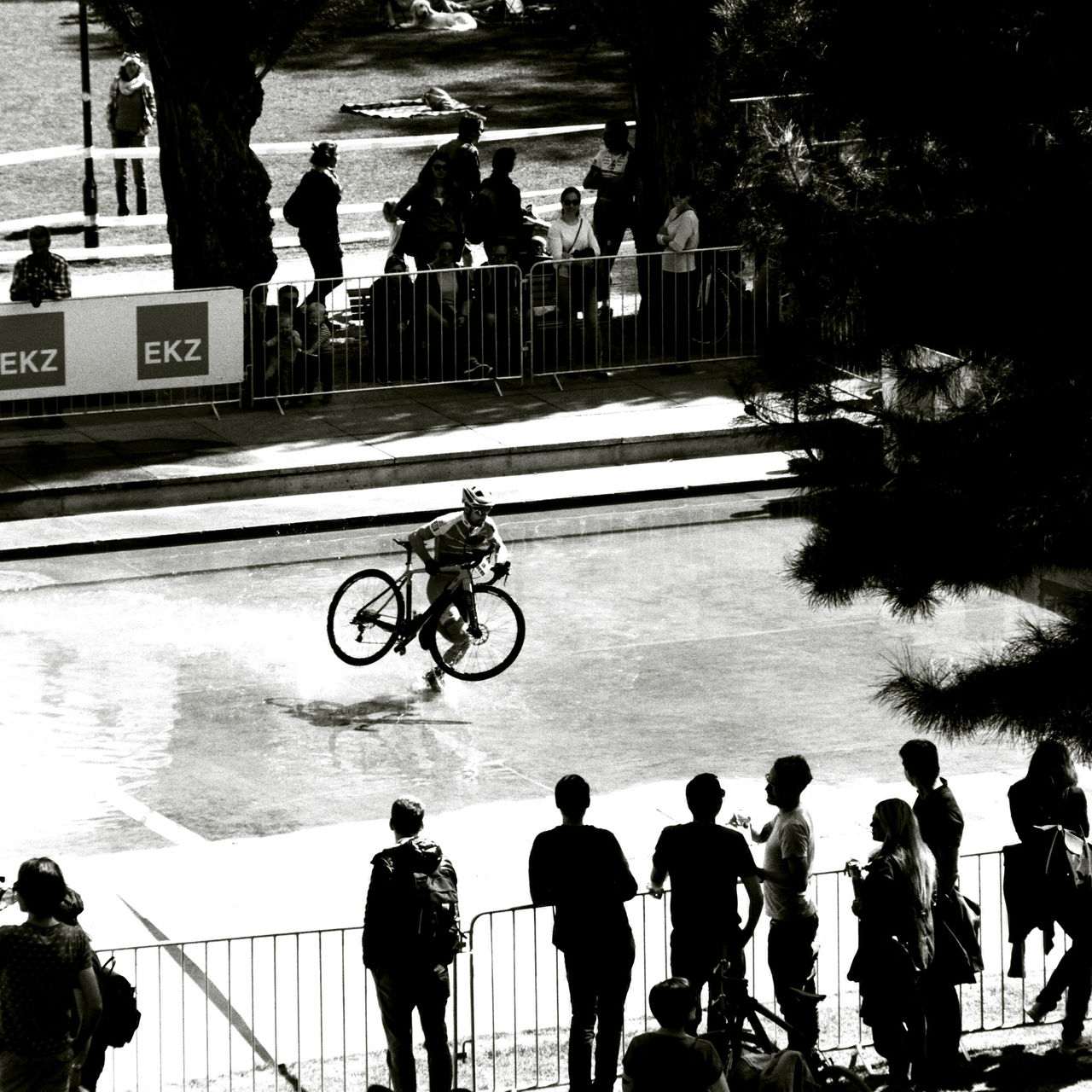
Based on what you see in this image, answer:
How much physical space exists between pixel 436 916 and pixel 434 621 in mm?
5840

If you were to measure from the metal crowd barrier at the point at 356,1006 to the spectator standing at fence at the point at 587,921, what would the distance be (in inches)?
15.7

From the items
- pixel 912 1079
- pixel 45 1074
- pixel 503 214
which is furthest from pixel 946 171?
pixel 503 214

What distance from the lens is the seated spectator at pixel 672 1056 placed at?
7453 mm

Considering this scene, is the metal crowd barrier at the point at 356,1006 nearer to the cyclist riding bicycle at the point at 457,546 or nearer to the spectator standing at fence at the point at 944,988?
the spectator standing at fence at the point at 944,988

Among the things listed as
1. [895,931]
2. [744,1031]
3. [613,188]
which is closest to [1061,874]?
[895,931]

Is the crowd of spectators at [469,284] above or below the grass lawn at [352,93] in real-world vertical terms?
below

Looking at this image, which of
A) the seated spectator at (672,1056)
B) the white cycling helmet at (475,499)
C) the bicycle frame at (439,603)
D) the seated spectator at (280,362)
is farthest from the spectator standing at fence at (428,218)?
the seated spectator at (672,1056)

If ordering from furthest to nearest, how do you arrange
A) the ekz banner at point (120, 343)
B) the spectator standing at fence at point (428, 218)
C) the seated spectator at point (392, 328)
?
the spectator standing at fence at point (428, 218) < the seated spectator at point (392, 328) < the ekz banner at point (120, 343)

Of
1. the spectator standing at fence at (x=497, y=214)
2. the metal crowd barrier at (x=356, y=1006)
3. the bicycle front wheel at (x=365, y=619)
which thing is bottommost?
the metal crowd barrier at (x=356, y=1006)

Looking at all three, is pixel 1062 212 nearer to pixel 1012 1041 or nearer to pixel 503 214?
pixel 1012 1041

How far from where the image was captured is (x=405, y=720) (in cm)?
1415

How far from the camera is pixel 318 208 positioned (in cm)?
2136

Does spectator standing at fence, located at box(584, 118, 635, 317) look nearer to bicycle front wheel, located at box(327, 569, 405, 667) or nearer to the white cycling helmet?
bicycle front wheel, located at box(327, 569, 405, 667)

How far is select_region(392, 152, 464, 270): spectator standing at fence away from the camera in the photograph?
21.5 meters
